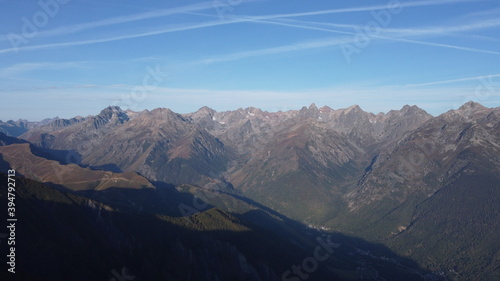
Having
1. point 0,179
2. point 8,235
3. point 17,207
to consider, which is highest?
point 0,179

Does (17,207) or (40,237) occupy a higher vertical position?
(17,207)

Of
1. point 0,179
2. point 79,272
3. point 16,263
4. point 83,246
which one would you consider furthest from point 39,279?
point 0,179

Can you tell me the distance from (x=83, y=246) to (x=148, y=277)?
3427cm

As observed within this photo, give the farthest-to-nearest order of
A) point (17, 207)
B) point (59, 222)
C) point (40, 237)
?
point (59, 222)
point (17, 207)
point (40, 237)

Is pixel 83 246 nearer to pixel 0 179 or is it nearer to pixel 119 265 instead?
pixel 119 265

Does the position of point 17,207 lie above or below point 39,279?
above

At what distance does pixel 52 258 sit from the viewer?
169 metres

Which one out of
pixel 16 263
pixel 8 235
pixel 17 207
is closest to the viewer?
pixel 16 263

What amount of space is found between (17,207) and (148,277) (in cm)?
6865

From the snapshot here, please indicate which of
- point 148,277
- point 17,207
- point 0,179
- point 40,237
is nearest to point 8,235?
point 40,237

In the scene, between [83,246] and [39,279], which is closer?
[39,279]

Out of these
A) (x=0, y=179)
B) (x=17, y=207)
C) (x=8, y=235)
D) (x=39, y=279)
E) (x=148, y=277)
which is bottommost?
(x=148, y=277)

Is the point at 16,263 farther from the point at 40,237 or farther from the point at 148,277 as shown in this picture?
the point at 148,277

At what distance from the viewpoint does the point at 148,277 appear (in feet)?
654
